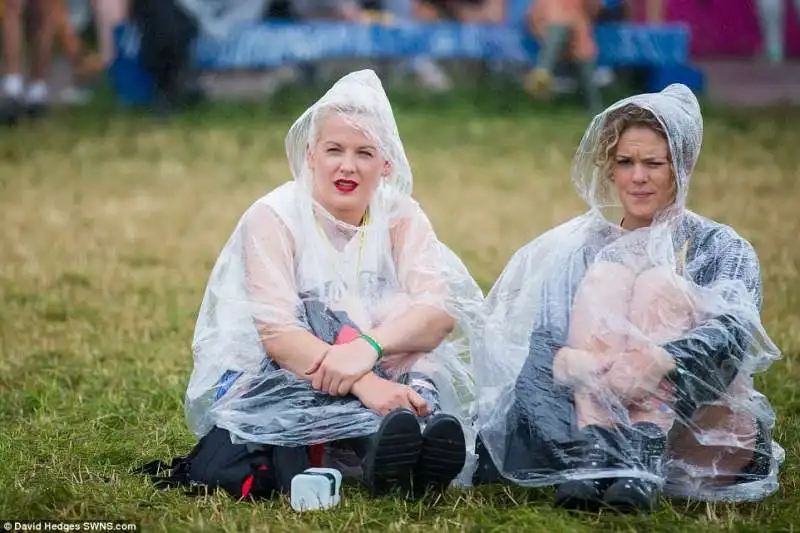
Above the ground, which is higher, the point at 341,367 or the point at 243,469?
the point at 341,367

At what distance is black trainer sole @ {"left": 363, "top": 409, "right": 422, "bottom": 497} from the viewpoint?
334cm

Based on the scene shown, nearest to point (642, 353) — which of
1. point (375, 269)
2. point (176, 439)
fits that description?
point (375, 269)

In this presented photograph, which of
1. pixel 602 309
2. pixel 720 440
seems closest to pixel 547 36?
pixel 602 309

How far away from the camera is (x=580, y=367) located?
11.5 feet

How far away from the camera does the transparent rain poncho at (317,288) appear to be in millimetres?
3660

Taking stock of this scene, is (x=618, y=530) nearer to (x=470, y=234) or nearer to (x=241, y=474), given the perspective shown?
(x=241, y=474)

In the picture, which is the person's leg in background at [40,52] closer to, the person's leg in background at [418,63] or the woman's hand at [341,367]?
the person's leg in background at [418,63]

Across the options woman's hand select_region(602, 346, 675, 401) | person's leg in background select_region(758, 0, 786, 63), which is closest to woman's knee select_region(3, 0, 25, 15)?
person's leg in background select_region(758, 0, 786, 63)

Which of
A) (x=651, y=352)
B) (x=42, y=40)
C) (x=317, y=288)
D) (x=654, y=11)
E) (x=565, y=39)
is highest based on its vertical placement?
(x=654, y=11)

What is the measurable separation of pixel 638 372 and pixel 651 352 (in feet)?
0.20

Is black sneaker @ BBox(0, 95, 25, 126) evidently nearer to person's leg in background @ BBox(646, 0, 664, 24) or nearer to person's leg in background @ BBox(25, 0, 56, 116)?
person's leg in background @ BBox(25, 0, 56, 116)

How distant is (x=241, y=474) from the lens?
3.52m

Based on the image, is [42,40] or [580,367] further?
[42,40]

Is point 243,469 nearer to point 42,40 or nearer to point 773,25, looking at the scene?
point 42,40
